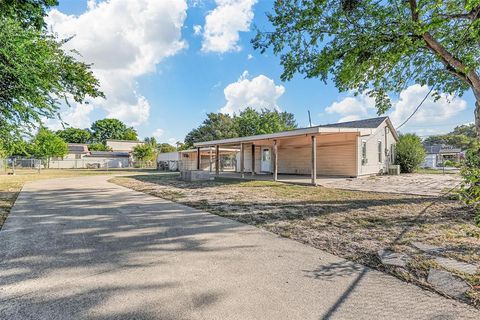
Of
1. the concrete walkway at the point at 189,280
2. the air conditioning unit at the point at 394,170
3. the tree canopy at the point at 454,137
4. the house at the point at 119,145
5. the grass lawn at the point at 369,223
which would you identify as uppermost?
the tree canopy at the point at 454,137

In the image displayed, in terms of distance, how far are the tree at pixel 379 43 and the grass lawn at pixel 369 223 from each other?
231 centimetres

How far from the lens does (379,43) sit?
600cm

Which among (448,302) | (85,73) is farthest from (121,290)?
(85,73)

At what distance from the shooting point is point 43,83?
18.3ft

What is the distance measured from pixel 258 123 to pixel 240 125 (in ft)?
11.3

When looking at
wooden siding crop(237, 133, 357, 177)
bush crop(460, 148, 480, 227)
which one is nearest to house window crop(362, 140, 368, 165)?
wooden siding crop(237, 133, 357, 177)

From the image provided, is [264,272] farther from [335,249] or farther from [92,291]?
[92,291]

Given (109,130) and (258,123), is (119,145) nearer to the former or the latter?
(109,130)

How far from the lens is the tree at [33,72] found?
500 centimetres

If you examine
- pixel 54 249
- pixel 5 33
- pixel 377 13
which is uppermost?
pixel 377 13

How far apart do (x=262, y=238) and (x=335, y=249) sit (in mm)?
1137

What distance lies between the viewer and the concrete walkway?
2135 millimetres

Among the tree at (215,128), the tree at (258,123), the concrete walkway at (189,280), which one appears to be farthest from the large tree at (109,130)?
the concrete walkway at (189,280)

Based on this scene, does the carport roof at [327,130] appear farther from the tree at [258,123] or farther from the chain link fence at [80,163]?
the chain link fence at [80,163]
